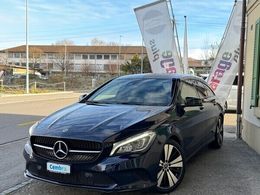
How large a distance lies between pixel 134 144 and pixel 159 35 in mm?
10007

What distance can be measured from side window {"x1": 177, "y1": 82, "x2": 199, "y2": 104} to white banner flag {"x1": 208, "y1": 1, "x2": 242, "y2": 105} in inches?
260

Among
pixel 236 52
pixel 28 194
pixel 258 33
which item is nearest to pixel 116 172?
pixel 28 194

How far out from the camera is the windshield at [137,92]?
5840 millimetres

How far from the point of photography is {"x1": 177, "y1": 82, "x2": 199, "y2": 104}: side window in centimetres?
595

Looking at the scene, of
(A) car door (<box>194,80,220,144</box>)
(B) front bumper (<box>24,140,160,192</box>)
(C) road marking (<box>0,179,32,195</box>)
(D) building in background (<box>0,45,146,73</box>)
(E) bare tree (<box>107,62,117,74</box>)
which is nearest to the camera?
(B) front bumper (<box>24,140,160,192</box>)

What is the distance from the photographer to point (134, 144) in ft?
14.7

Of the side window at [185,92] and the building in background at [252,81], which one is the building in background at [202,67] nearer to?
the building in background at [252,81]

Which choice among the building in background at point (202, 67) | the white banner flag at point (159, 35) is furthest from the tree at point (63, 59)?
the white banner flag at point (159, 35)

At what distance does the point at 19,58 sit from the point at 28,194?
111m

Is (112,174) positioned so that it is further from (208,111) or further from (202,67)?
(202,67)

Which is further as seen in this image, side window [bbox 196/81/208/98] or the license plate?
side window [bbox 196/81/208/98]

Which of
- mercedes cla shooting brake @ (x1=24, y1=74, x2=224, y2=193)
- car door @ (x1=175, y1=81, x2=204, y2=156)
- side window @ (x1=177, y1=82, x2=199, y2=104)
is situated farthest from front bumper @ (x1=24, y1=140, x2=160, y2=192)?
side window @ (x1=177, y1=82, x2=199, y2=104)

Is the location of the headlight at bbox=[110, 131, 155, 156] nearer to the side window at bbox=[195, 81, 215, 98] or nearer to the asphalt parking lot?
the asphalt parking lot

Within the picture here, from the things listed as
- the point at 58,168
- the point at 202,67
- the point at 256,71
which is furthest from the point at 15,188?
the point at 202,67
